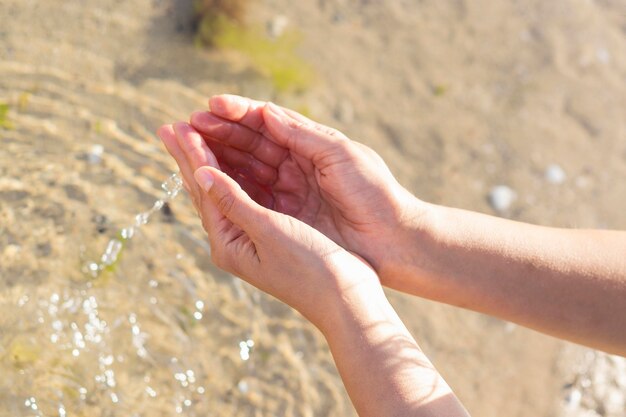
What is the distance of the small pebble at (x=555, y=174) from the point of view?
148 inches

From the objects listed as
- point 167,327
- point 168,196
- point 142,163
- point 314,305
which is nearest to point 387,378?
point 314,305

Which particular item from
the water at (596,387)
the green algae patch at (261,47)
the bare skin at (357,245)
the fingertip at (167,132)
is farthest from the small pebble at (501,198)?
the fingertip at (167,132)

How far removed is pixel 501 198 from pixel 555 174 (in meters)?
0.37

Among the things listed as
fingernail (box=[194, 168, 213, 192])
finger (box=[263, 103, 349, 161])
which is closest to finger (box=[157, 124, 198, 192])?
fingernail (box=[194, 168, 213, 192])

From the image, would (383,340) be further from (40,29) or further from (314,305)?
(40,29)

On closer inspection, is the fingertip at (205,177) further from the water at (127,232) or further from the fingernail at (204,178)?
the water at (127,232)

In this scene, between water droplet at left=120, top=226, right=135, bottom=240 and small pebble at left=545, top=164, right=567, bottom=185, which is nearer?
water droplet at left=120, top=226, right=135, bottom=240

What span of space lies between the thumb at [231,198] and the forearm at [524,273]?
62 centimetres

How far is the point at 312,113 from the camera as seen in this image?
11.9 ft

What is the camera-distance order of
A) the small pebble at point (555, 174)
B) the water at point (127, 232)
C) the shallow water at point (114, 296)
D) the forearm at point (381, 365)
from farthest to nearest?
the small pebble at point (555, 174), the water at point (127, 232), the shallow water at point (114, 296), the forearm at point (381, 365)

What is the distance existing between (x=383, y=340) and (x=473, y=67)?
2.27 m

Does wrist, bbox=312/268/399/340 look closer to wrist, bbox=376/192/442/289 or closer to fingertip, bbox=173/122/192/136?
wrist, bbox=376/192/442/289

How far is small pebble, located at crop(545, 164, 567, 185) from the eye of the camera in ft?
12.3

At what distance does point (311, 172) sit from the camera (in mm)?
2686
